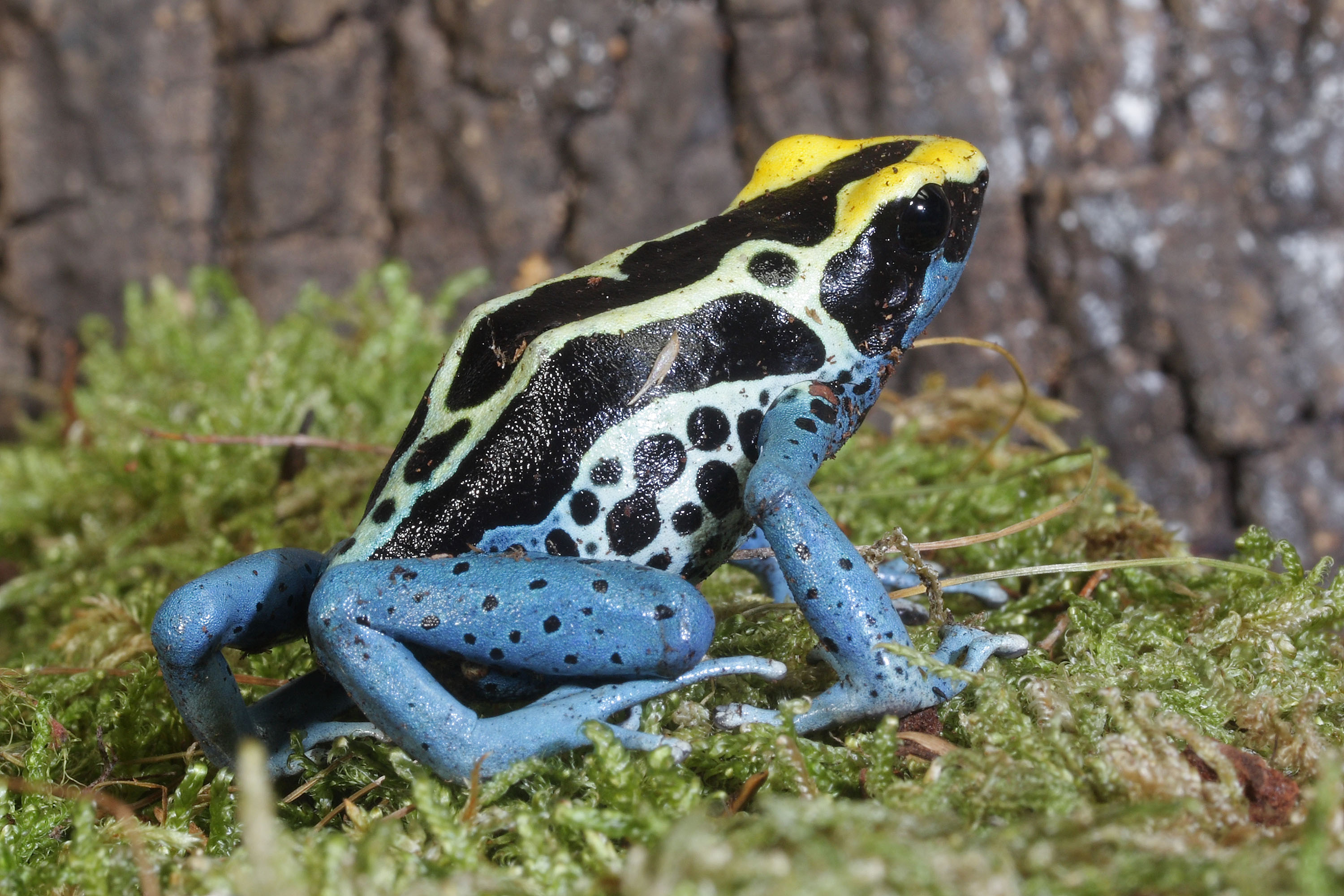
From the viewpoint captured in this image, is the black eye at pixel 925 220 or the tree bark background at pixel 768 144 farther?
the tree bark background at pixel 768 144

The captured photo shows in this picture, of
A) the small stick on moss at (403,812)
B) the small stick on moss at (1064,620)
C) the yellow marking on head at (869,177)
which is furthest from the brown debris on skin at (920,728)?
the yellow marking on head at (869,177)

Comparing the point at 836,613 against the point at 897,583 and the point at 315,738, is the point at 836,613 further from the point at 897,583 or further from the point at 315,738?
the point at 315,738

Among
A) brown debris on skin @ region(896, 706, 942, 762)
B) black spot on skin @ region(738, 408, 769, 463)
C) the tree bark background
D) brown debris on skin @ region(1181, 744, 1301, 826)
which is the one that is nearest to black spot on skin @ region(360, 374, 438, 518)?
black spot on skin @ region(738, 408, 769, 463)

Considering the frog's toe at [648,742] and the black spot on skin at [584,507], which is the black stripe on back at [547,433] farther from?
the frog's toe at [648,742]

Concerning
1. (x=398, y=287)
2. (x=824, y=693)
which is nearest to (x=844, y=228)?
(x=824, y=693)

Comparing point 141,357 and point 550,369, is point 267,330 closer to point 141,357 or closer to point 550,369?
point 141,357

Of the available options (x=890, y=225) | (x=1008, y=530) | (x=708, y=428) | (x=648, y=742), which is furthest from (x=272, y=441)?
(x=1008, y=530)

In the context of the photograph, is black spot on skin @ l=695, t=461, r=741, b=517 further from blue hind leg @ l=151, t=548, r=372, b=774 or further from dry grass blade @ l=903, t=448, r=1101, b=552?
blue hind leg @ l=151, t=548, r=372, b=774

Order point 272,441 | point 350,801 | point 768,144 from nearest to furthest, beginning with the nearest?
point 350,801
point 272,441
point 768,144
